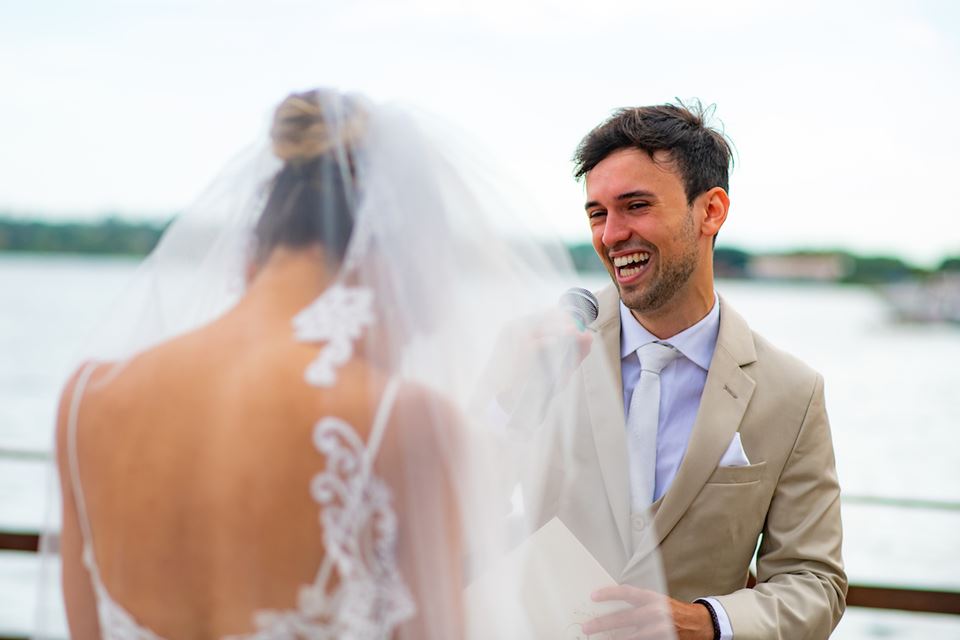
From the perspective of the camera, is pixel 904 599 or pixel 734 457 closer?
pixel 734 457

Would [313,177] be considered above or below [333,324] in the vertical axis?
above

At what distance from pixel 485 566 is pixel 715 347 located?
2.99 ft

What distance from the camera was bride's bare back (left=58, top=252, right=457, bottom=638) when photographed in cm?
121

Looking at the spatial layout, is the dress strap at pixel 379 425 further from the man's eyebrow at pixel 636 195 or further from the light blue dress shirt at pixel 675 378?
the man's eyebrow at pixel 636 195

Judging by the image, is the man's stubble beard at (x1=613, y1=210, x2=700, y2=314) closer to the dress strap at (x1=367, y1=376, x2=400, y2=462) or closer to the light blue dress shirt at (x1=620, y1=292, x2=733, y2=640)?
the light blue dress shirt at (x1=620, y1=292, x2=733, y2=640)

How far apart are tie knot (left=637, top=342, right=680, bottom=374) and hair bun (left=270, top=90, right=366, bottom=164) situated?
0.93 meters

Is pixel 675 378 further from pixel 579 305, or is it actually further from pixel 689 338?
pixel 579 305

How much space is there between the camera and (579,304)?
1.64m

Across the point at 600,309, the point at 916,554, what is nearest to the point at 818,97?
the point at 916,554

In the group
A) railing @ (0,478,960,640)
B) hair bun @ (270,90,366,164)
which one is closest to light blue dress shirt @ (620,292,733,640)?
hair bun @ (270,90,366,164)

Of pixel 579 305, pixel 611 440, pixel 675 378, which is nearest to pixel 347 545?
pixel 579 305

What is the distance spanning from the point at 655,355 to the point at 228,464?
3.58ft

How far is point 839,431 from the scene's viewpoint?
66.1 feet

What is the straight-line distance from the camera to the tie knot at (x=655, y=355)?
2.04m
